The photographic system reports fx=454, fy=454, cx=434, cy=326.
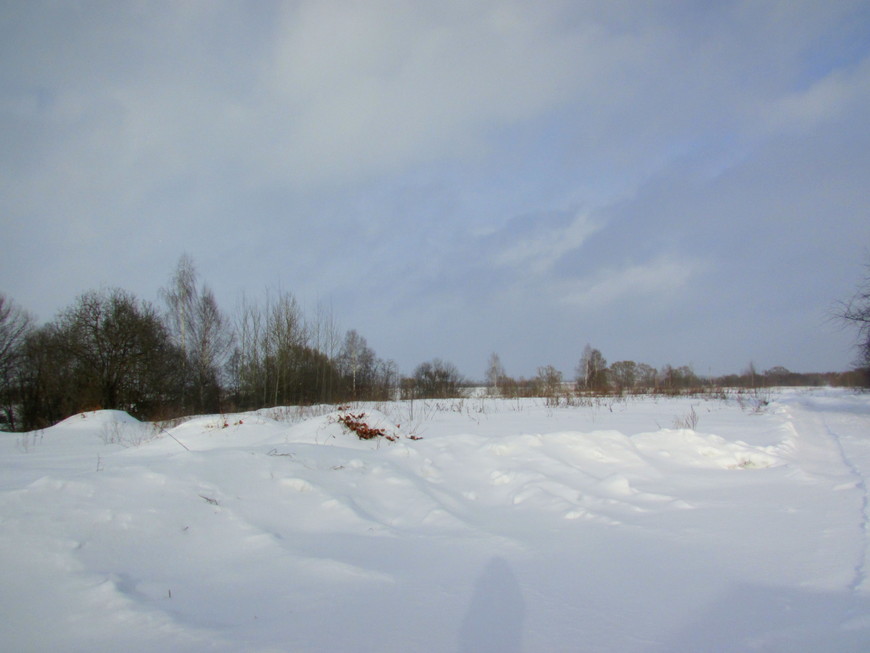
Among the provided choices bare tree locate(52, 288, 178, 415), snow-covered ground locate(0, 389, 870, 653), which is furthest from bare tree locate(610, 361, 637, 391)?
snow-covered ground locate(0, 389, 870, 653)

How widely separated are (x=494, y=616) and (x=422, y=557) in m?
0.88

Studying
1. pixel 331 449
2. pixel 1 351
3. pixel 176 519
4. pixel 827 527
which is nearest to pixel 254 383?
pixel 1 351

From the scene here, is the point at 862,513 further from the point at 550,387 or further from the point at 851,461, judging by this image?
the point at 550,387

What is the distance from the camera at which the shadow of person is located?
6.45 ft

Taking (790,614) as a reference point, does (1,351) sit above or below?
above

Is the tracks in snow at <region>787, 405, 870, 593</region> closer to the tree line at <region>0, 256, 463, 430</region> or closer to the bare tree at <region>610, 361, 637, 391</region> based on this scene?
the tree line at <region>0, 256, 463, 430</region>

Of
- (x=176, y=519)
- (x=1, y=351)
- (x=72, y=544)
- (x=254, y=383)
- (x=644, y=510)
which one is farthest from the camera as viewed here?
(x=1, y=351)

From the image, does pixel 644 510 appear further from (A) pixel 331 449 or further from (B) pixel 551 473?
(A) pixel 331 449

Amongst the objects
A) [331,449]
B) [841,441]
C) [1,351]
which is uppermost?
[1,351]

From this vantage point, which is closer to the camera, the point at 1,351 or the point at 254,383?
the point at 254,383

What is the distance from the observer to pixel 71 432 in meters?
12.7

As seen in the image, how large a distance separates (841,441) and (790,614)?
7.59 m

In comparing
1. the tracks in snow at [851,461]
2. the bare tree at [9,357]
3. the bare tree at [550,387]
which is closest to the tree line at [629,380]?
the bare tree at [550,387]

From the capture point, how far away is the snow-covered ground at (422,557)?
1.99 metres
